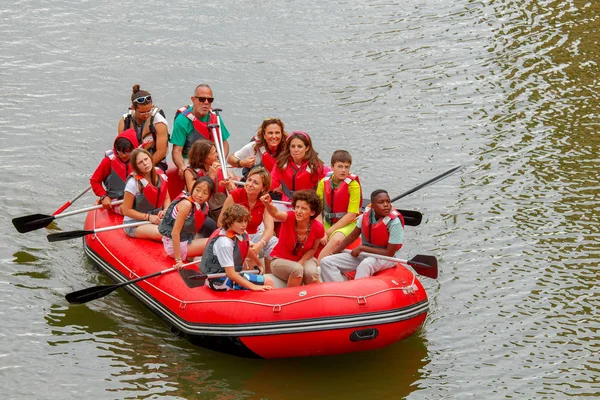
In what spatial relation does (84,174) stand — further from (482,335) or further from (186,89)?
(482,335)

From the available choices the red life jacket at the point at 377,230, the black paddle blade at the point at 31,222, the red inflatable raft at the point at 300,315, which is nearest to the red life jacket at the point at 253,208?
the red inflatable raft at the point at 300,315

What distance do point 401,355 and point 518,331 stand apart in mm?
1043

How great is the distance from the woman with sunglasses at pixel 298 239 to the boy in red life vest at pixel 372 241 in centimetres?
16

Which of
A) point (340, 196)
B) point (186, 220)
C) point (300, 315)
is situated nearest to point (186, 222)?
point (186, 220)

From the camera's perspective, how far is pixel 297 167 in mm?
9031

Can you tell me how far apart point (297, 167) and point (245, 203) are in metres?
0.69

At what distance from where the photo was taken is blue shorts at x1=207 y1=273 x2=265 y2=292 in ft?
26.5

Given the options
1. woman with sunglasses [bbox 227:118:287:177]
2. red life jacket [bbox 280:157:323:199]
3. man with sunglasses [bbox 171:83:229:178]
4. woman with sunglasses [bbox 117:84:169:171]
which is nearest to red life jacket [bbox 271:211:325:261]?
red life jacket [bbox 280:157:323:199]

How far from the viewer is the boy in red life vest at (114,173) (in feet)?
30.7

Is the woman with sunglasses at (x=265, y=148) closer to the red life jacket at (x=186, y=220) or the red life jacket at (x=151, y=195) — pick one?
the red life jacket at (x=151, y=195)

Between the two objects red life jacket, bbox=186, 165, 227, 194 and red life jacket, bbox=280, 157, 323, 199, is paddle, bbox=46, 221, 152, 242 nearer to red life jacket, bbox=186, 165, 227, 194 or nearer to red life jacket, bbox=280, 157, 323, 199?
red life jacket, bbox=186, 165, 227, 194

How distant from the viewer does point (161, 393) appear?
25.7ft

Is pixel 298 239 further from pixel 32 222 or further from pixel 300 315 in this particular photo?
pixel 32 222

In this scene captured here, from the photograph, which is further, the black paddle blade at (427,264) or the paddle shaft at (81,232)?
the paddle shaft at (81,232)
